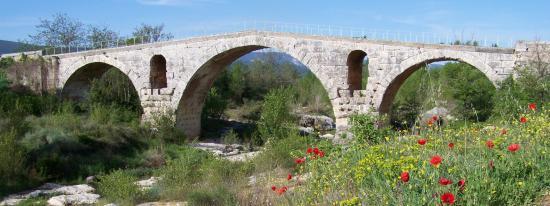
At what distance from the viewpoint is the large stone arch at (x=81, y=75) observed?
22938 millimetres

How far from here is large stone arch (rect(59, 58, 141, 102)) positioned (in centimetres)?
2294

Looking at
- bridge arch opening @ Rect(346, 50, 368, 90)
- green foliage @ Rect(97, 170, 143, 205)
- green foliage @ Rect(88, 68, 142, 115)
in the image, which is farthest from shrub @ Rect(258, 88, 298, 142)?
Result: green foliage @ Rect(97, 170, 143, 205)

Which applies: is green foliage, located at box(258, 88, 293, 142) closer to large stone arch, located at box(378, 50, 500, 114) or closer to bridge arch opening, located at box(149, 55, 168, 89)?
large stone arch, located at box(378, 50, 500, 114)

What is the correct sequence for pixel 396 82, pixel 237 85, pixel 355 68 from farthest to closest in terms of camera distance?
pixel 237 85 < pixel 355 68 < pixel 396 82

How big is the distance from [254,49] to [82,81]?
359 inches

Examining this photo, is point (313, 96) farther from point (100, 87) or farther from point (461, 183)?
point (461, 183)

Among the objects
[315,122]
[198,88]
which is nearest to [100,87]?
[198,88]

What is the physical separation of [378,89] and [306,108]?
643 inches

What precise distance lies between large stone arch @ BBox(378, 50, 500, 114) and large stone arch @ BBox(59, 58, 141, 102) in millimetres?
10805

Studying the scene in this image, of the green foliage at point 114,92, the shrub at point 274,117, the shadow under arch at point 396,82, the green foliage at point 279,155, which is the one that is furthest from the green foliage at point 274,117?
the green foliage at point 114,92

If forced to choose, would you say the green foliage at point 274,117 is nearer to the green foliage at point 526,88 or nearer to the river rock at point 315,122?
the green foliage at point 526,88

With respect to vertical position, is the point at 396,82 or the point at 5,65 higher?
the point at 5,65

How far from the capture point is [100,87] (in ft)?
76.9

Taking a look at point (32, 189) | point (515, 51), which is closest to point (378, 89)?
point (515, 51)
